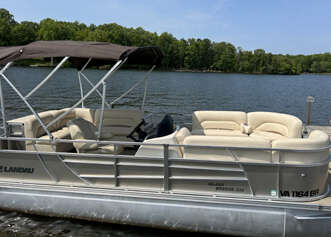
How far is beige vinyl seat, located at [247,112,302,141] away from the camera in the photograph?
502 centimetres

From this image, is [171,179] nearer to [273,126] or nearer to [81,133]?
[81,133]

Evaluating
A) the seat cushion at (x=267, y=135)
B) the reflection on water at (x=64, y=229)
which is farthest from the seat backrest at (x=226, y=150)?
the seat cushion at (x=267, y=135)

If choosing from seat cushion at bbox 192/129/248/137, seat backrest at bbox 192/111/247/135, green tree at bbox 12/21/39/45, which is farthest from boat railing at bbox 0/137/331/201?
green tree at bbox 12/21/39/45

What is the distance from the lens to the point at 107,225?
4414 mm

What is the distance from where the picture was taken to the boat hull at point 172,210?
356cm

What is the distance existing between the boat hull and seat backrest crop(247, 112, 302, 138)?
68.8 inches

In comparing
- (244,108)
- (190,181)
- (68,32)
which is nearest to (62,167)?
(190,181)

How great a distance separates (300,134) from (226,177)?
199 centimetres

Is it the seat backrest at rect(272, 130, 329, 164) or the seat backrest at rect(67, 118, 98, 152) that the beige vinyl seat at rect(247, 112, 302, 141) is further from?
the seat backrest at rect(67, 118, 98, 152)

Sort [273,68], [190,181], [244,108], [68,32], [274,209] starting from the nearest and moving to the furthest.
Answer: [274,209] < [190,181] < [244,108] < [68,32] < [273,68]

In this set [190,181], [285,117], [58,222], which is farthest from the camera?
[285,117]

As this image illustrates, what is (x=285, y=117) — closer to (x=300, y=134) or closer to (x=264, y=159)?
(x=300, y=134)

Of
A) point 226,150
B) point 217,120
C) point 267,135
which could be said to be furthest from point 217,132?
point 226,150

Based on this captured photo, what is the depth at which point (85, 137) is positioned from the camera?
4.84 metres
